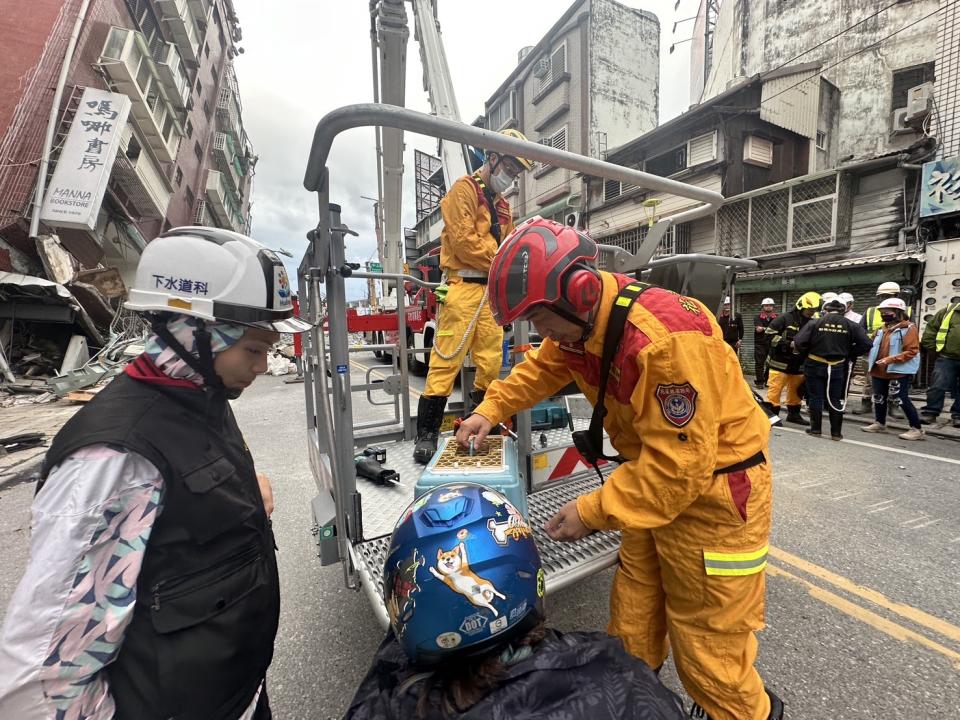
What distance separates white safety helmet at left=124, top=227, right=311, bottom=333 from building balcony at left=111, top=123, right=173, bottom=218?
18.0 metres

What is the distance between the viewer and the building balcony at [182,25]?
1958 cm

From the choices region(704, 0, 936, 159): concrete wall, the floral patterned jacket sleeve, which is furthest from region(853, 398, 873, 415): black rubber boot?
the floral patterned jacket sleeve

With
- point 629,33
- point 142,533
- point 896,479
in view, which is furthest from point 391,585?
point 629,33

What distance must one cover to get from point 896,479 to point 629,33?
77.4ft

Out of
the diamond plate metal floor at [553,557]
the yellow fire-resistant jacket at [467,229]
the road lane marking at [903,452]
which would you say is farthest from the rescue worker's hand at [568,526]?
the road lane marking at [903,452]

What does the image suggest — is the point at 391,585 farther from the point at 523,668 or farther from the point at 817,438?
the point at 817,438

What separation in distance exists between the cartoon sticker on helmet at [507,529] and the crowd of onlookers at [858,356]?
610 centimetres

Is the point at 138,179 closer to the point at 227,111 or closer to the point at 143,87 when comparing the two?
the point at 143,87

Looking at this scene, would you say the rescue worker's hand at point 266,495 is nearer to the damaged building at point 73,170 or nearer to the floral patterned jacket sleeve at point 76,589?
the floral patterned jacket sleeve at point 76,589

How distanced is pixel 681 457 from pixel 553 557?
1.05 meters

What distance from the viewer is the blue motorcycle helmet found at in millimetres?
1136

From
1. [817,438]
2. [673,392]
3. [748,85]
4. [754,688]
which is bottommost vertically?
[817,438]

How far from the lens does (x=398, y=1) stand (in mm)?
6926

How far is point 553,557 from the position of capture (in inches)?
84.0
